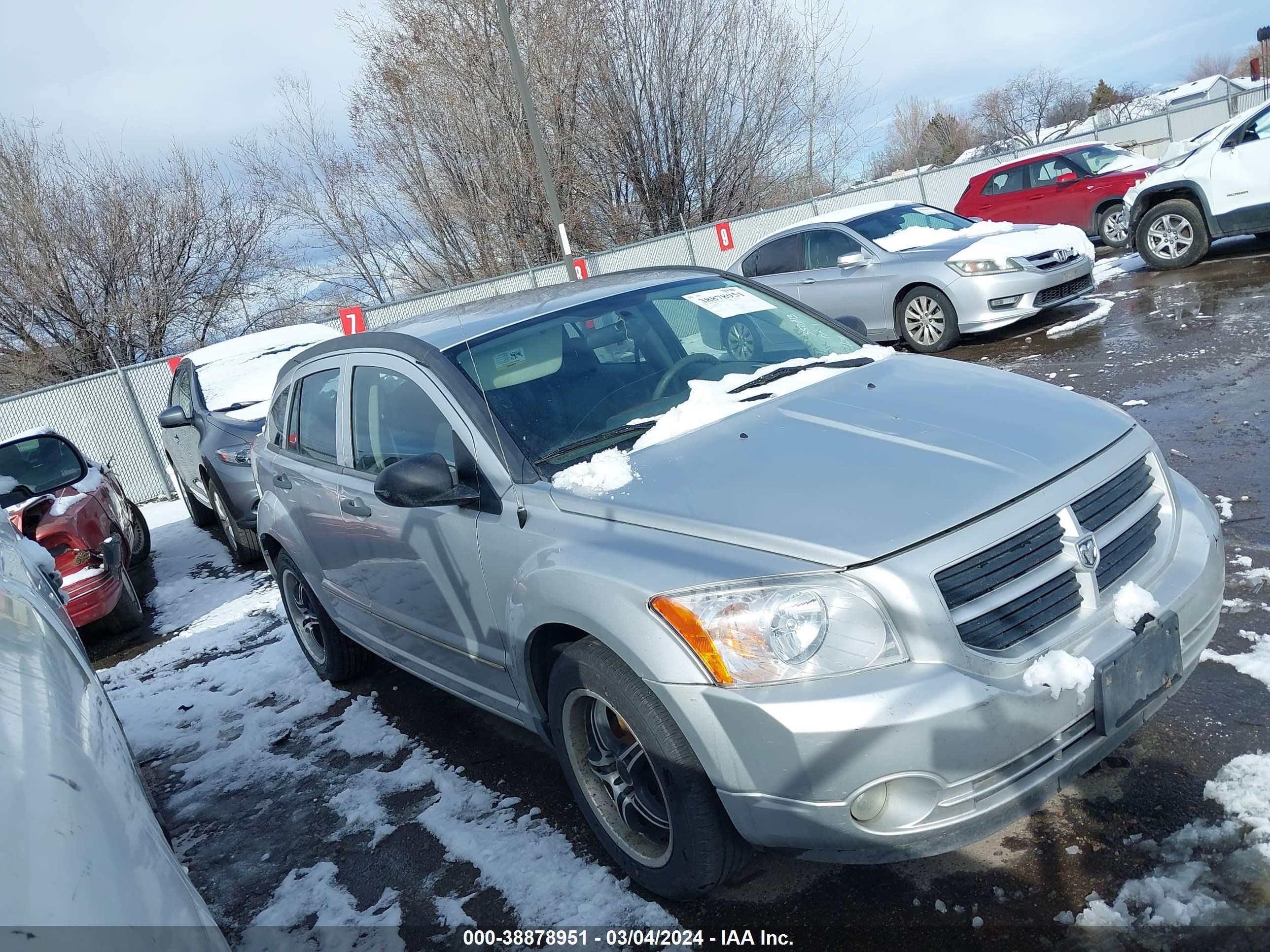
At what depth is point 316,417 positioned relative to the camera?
4.49 m

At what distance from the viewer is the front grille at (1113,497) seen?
2576 millimetres

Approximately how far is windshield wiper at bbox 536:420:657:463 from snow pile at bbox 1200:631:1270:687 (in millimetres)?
2057

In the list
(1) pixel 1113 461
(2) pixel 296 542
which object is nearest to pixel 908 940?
(1) pixel 1113 461

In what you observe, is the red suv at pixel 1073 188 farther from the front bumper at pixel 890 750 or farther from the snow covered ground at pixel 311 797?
the front bumper at pixel 890 750

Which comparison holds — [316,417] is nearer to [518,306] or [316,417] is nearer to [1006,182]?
[518,306]

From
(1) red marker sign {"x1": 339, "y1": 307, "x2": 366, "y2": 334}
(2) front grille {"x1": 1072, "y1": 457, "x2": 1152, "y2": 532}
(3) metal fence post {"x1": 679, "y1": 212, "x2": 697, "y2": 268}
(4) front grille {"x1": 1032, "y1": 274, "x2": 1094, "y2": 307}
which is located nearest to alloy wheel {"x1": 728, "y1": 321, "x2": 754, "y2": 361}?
(2) front grille {"x1": 1072, "y1": 457, "x2": 1152, "y2": 532}

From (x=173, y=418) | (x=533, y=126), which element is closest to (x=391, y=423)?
(x=173, y=418)

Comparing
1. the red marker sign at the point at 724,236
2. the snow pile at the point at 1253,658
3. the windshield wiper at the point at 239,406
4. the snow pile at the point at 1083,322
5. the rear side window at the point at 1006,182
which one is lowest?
the snow pile at the point at 1253,658

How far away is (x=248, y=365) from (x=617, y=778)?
24.2 feet

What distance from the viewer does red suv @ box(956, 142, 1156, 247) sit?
13.5 metres

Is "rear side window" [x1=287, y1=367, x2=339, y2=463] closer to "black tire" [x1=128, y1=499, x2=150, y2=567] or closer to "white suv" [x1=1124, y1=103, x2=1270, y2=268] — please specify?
"black tire" [x1=128, y1=499, x2=150, y2=567]

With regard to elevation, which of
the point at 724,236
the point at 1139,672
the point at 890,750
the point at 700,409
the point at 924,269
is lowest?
the point at 1139,672

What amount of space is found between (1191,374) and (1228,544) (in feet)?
10.4

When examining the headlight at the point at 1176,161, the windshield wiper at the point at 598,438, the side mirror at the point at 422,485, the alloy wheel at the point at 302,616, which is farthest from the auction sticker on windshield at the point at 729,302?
the headlight at the point at 1176,161
